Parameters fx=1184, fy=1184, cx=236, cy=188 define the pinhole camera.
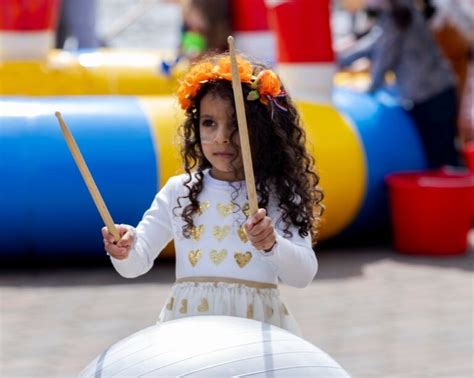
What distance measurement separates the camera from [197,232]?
10.3ft

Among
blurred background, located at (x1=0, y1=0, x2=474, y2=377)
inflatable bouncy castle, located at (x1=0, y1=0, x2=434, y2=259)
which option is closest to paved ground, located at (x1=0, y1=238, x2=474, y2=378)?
blurred background, located at (x1=0, y1=0, x2=474, y2=377)

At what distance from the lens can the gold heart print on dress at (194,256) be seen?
10.2 ft

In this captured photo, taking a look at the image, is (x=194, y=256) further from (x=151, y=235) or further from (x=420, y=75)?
(x=420, y=75)

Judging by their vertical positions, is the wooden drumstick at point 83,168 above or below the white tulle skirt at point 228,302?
above

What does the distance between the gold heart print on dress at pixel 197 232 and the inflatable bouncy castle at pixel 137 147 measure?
8.04ft

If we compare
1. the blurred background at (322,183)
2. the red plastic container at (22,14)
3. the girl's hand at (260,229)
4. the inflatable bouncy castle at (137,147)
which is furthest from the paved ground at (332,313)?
the red plastic container at (22,14)

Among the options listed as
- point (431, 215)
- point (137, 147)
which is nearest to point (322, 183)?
point (431, 215)

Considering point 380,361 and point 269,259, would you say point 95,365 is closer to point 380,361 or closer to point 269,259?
point 269,259

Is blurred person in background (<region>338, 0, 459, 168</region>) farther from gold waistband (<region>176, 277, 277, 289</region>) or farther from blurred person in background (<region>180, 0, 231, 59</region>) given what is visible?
gold waistband (<region>176, 277, 277, 289</region>)

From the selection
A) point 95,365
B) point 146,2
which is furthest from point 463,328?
point 146,2

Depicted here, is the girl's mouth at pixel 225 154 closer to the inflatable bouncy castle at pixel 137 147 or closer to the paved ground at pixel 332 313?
the paved ground at pixel 332 313

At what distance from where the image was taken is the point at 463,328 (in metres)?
5.23

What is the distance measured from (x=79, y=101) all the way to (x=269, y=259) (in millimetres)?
3854

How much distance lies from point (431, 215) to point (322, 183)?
0.71 metres
